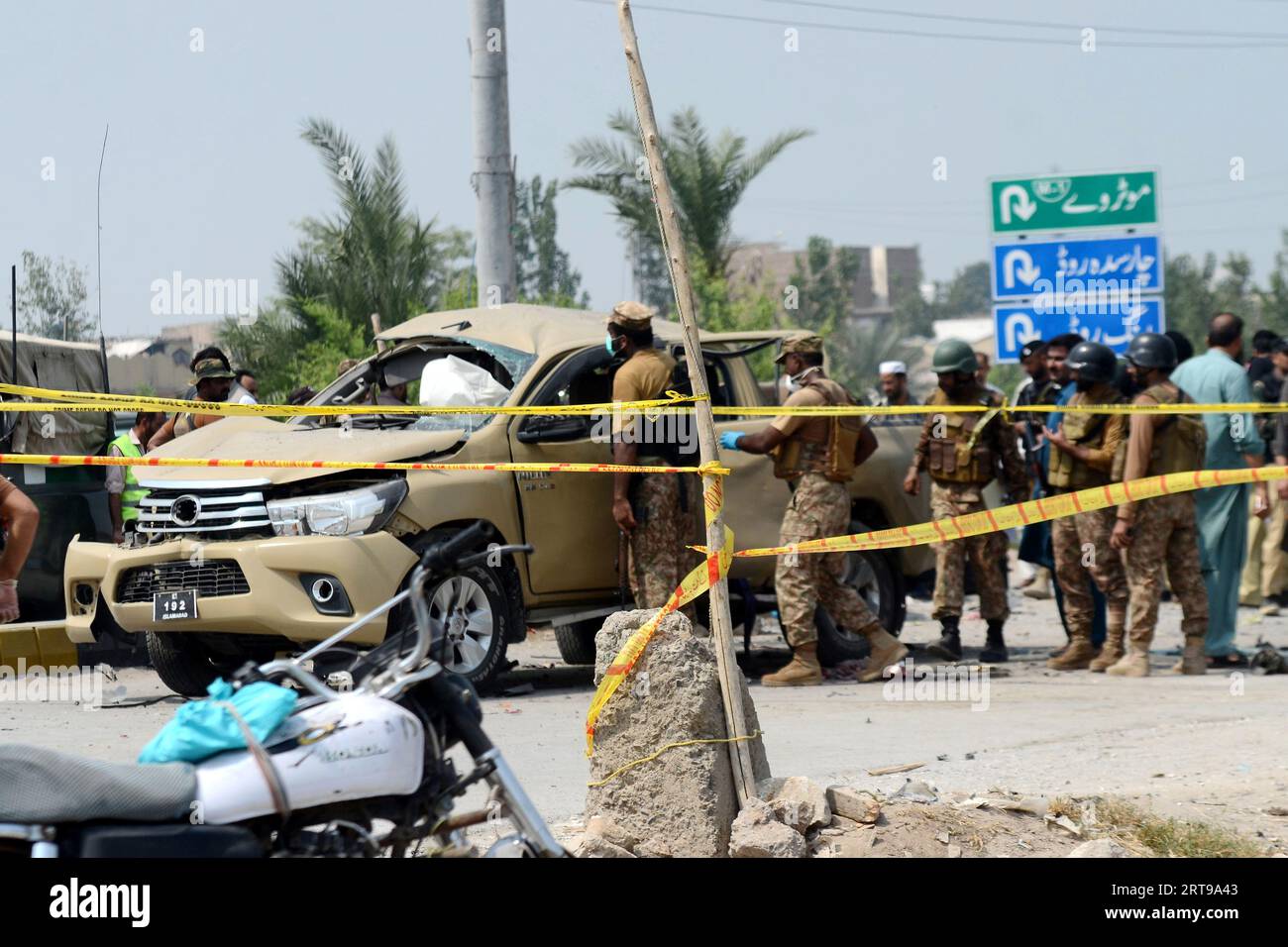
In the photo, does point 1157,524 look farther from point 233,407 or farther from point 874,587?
point 233,407

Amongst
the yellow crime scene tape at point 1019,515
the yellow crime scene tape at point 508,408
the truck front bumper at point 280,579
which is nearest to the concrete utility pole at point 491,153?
the yellow crime scene tape at point 508,408

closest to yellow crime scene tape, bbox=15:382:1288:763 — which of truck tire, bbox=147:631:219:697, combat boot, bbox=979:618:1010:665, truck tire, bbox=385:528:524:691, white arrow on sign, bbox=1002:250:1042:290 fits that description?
truck tire, bbox=385:528:524:691

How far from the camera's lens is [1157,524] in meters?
9.21

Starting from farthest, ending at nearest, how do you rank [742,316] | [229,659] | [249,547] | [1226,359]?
[742,316]
[1226,359]
[229,659]
[249,547]

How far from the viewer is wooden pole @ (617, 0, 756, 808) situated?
17.6 ft

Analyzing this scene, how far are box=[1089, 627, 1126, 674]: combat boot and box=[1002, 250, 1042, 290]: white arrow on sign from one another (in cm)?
437

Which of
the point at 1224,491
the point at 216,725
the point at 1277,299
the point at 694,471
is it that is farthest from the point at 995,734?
the point at 1277,299

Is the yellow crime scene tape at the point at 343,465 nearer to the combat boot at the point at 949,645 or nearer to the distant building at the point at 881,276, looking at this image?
Result: the combat boot at the point at 949,645

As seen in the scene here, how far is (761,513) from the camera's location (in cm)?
959

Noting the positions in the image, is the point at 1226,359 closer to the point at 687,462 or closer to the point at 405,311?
the point at 687,462

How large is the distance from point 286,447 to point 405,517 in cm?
75

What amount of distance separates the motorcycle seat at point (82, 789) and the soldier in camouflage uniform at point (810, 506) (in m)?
5.88
